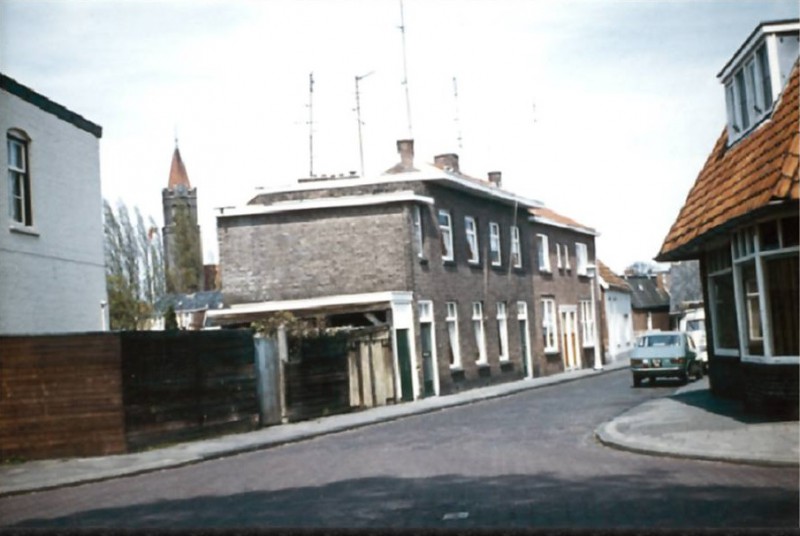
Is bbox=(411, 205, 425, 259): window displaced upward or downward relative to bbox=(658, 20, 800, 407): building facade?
upward

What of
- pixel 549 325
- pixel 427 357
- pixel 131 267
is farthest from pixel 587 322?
pixel 131 267

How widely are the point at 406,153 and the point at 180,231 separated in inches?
337

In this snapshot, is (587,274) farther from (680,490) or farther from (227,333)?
(680,490)

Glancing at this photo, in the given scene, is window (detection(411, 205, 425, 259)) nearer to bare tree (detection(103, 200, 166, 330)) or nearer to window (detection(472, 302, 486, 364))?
window (detection(472, 302, 486, 364))

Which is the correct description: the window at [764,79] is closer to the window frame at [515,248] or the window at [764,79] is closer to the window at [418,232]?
the window at [418,232]

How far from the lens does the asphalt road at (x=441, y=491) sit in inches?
306

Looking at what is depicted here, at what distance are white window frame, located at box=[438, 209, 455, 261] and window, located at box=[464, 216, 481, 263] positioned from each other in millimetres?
1198

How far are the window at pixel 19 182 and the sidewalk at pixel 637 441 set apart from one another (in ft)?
11.5

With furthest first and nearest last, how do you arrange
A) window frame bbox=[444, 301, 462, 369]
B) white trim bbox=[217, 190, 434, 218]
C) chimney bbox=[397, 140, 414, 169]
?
chimney bbox=[397, 140, 414, 169], window frame bbox=[444, 301, 462, 369], white trim bbox=[217, 190, 434, 218]

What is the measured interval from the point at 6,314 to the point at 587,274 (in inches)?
1225

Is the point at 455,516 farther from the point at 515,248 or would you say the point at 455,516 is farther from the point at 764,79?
the point at 515,248

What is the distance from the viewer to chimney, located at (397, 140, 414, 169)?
31997mm

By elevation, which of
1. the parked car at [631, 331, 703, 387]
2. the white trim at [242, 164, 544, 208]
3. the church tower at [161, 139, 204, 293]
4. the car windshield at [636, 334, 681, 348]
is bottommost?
the parked car at [631, 331, 703, 387]

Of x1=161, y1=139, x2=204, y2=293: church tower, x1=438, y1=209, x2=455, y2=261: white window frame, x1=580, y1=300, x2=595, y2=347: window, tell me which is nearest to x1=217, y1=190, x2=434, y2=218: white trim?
x1=161, y1=139, x2=204, y2=293: church tower
